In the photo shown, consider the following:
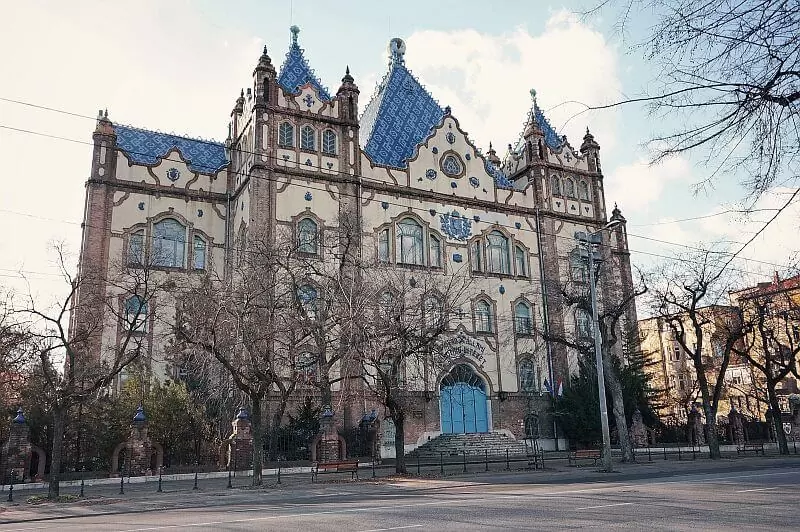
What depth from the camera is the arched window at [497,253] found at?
1523 inches

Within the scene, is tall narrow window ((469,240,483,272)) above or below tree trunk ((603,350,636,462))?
above

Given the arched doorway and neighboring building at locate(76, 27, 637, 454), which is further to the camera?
the arched doorway

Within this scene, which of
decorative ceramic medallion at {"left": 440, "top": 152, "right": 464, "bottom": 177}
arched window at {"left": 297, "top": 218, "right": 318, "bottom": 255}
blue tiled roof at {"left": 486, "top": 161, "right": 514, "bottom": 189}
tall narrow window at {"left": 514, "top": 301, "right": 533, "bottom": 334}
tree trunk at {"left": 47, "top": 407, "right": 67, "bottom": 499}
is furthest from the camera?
blue tiled roof at {"left": 486, "top": 161, "right": 514, "bottom": 189}

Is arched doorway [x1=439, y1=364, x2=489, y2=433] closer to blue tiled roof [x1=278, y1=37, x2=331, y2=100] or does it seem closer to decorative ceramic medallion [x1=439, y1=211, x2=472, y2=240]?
decorative ceramic medallion [x1=439, y1=211, x2=472, y2=240]

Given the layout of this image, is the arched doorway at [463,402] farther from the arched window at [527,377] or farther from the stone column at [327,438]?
the stone column at [327,438]

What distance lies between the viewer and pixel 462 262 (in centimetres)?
3750

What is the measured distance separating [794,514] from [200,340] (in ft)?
51.9

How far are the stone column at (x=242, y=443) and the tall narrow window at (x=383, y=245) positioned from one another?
12114mm

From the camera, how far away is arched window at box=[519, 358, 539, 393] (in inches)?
1462

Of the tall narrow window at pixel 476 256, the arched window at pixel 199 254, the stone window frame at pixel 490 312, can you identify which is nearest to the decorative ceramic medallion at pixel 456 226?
the tall narrow window at pixel 476 256

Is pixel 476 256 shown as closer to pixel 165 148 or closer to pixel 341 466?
pixel 341 466

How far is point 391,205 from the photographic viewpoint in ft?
119

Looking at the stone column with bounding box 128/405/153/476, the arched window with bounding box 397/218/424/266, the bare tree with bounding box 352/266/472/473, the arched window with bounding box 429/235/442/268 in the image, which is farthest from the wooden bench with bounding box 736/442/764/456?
the stone column with bounding box 128/405/153/476

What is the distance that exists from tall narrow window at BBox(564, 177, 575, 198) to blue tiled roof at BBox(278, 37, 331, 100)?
15.6 meters
